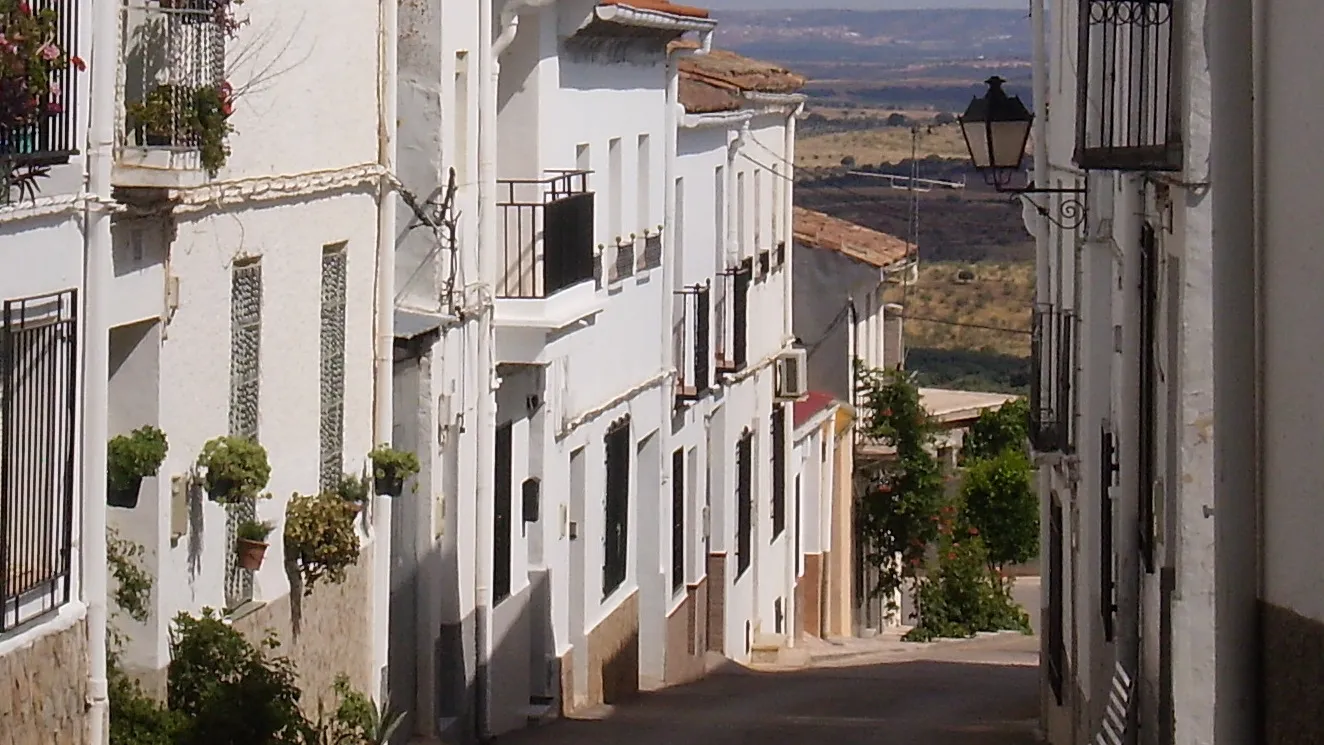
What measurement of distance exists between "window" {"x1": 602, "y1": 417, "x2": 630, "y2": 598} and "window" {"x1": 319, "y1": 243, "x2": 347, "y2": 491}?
749 cm

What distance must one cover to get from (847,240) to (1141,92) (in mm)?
27164

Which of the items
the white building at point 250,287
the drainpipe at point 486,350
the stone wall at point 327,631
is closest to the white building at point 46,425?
the white building at point 250,287

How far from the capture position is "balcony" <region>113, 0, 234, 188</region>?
458 inches

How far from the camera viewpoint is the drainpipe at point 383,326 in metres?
16.3

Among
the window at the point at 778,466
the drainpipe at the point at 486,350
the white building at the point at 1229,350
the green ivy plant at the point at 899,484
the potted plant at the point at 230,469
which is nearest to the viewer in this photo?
the white building at the point at 1229,350

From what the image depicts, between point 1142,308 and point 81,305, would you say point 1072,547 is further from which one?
point 81,305

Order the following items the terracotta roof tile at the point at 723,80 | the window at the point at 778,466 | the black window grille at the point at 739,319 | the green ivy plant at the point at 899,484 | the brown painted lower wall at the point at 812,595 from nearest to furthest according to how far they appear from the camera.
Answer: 1. the terracotta roof tile at the point at 723,80
2. the black window grille at the point at 739,319
3. the window at the point at 778,466
4. the brown painted lower wall at the point at 812,595
5. the green ivy plant at the point at 899,484

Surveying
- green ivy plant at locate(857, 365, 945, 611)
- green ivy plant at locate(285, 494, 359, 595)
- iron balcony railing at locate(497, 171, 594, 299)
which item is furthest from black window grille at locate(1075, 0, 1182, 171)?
green ivy plant at locate(857, 365, 945, 611)

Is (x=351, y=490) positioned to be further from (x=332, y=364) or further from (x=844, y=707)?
(x=844, y=707)

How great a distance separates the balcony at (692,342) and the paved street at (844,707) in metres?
3.25

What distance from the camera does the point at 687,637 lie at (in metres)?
26.9

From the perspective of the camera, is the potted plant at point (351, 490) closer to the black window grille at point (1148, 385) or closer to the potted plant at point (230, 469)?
the potted plant at point (230, 469)

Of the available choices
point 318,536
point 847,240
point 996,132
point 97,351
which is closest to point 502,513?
point 318,536

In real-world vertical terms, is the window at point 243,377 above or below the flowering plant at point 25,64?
below
